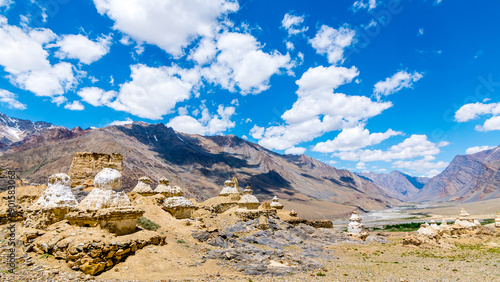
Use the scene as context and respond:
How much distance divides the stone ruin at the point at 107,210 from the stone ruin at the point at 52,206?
84 cm

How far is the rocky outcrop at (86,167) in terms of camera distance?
20.6 meters

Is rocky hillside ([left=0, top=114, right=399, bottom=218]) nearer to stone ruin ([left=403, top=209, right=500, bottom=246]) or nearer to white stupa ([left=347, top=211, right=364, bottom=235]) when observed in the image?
white stupa ([left=347, top=211, right=364, bottom=235])

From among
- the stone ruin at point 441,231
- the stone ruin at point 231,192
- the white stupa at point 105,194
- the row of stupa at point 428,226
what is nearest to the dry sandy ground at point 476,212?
the row of stupa at point 428,226

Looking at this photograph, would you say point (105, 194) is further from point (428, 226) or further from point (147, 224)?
point (428, 226)

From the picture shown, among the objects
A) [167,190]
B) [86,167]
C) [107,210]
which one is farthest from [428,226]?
[86,167]

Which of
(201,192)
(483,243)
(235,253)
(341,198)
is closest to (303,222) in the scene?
(483,243)

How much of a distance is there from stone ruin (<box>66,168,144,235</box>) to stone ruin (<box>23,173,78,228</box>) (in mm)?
844

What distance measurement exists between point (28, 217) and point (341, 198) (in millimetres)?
203608

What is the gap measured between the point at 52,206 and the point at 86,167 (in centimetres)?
1071

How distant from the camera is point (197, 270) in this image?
10711 millimetres

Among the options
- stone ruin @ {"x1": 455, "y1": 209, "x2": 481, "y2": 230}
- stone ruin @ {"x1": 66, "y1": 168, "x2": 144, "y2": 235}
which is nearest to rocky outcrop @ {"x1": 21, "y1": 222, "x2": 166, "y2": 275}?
stone ruin @ {"x1": 66, "y1": 168, "x2": 144, "y2": 235}

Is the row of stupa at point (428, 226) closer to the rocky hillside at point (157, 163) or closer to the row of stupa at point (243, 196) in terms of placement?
the row of stupa at point (243, 196)

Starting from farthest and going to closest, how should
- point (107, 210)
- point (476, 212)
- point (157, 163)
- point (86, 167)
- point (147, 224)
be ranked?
point (157, 163)
point (476, 212)
point (86, 167)
point (147, 224)
point (107, 210)

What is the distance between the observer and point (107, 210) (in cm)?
1066
